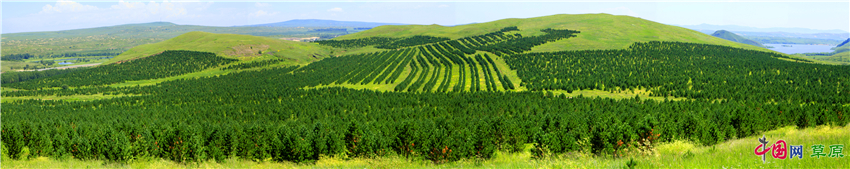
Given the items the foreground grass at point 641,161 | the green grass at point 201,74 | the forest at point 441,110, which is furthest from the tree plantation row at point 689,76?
the green grass at point 201,74

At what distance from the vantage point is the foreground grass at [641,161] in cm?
1459

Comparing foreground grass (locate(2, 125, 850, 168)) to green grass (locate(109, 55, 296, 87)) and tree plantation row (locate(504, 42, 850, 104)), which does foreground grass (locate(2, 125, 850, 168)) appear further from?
green grass (locate(109, 55, 296, 87))

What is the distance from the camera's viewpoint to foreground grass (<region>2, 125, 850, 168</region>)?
14.6 meters

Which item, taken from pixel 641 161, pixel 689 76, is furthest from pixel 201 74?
pixel 641 161

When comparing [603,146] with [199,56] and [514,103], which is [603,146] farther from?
[199,56]

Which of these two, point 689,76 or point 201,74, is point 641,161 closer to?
point 689,76

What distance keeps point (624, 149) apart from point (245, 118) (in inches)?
2116

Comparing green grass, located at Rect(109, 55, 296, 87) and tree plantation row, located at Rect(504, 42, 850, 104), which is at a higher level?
tree plantation row, located at Rect(504, 42, 850, 104)

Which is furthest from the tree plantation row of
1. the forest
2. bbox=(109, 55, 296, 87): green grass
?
bbox=(109, 55, 296, 87): green grass

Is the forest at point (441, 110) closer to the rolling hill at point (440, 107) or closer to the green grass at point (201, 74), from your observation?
the rolling hill at point (440, 107)

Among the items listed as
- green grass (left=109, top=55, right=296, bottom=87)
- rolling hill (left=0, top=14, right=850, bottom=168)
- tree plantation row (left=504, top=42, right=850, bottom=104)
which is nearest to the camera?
rolling hill (left=0, top=14, right=850, bottom=168)

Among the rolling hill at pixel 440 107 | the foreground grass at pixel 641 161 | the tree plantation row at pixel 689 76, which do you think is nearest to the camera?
the foreground grass at pixel 641 161

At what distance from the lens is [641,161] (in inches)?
649

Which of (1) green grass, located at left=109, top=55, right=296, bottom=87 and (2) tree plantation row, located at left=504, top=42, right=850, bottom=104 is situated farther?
(1) green grass, located at left=109, top=55, right=296, bottom=87
